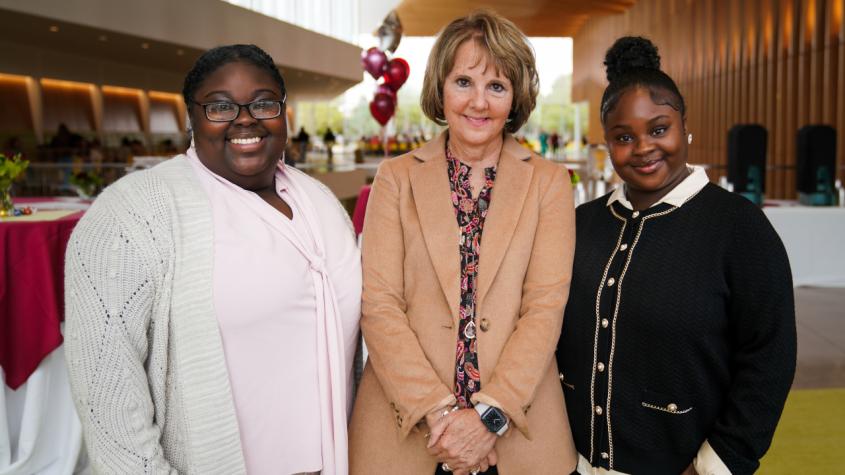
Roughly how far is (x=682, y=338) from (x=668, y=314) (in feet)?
0.21

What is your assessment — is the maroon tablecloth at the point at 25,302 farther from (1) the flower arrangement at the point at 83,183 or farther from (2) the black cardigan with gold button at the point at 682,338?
(2) the black cardigan with gold button at the point at 682,338

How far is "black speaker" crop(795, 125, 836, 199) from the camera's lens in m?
5.01

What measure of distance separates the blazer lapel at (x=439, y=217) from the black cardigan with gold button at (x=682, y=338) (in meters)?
0.35

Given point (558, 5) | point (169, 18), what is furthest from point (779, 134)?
point (558, 5)

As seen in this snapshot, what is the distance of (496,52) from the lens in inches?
67.5

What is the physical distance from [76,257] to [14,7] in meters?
9.03

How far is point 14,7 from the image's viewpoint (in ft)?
28.0

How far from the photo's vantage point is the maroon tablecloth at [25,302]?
10.3 feet

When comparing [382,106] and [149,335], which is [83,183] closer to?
[149,335]

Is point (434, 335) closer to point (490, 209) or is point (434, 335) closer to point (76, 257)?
point (490, 209)

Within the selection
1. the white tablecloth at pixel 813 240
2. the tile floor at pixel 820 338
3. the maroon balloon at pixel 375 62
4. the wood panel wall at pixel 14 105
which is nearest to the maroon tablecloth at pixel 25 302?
the tile floor at pixel 820 338

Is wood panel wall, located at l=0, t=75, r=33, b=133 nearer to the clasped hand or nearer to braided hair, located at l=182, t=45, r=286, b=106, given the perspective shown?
braided hair, located at l=182, t=45, r=286, b=106

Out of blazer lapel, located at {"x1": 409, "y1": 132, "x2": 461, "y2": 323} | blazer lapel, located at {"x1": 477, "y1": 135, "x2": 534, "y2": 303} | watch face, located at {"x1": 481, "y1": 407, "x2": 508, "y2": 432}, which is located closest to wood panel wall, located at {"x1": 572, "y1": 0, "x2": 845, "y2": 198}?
blazer lapel, located at {"x1": 477, "y1": 135, "x2": 534, "y2": 303}

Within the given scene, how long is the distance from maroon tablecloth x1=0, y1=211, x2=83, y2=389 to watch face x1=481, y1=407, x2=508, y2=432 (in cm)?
245
